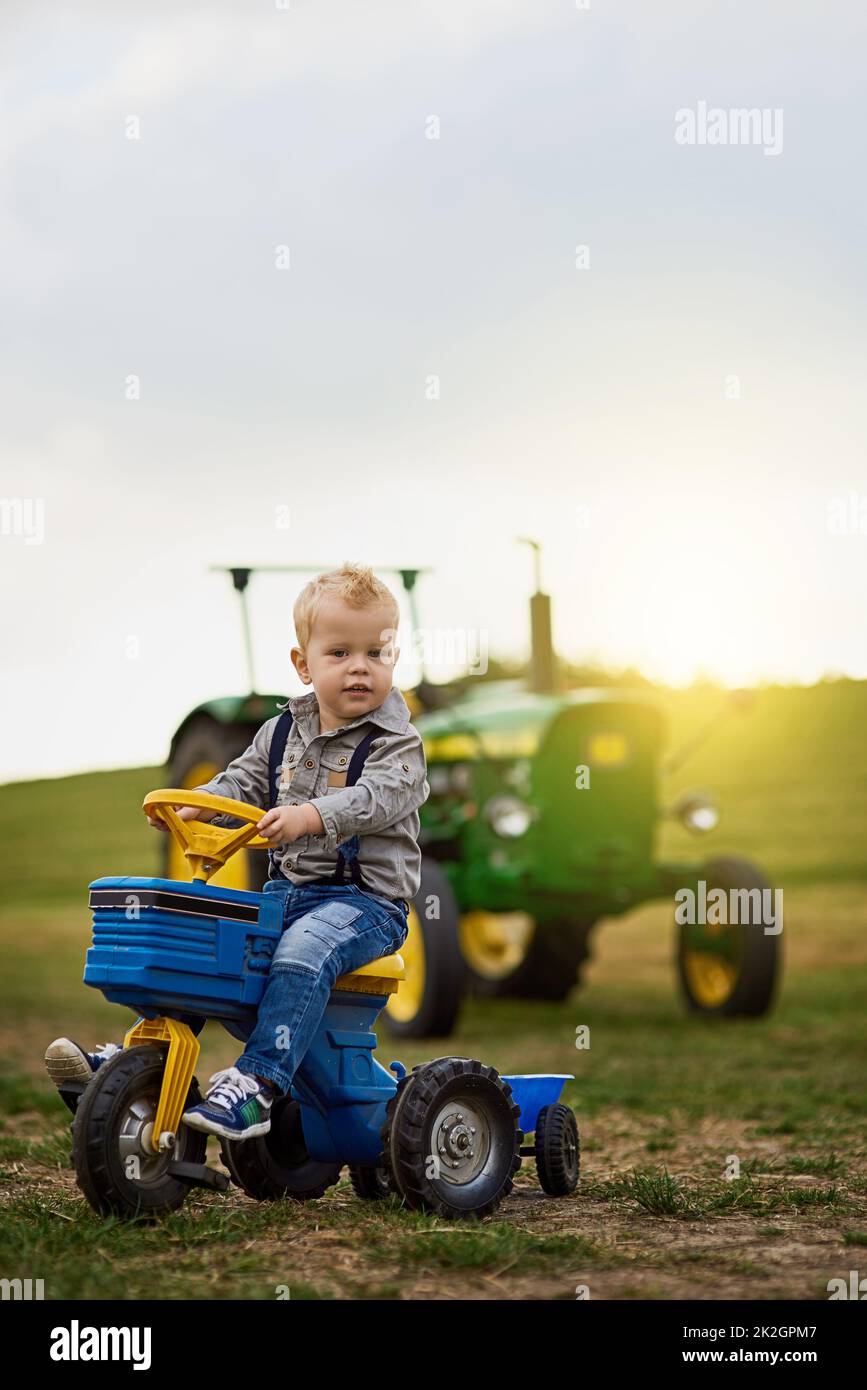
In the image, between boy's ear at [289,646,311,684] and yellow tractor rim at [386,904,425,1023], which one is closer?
boy's ear at [289,646,311,684]

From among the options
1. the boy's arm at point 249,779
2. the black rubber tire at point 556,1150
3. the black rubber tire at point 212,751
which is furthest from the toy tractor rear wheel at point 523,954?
the boy's arm at point 249,779

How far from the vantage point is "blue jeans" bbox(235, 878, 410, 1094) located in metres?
3.51

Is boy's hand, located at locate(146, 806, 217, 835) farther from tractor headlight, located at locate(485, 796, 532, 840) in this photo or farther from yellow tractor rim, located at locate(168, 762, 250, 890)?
tractor headlight, located at locate(485, 796, 532, 840)

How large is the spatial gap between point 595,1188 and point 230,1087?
4.44 ft

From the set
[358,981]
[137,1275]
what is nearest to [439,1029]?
[358,981]

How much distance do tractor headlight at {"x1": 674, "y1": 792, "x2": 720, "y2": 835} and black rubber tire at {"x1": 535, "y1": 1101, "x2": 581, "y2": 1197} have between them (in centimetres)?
693

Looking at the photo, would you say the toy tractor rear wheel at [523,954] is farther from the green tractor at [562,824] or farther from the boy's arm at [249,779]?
the boy's arm at [249,779]

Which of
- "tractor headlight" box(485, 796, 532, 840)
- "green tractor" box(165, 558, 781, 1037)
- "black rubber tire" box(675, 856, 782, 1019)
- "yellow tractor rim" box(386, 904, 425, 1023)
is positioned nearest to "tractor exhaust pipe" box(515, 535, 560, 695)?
"green tractor" box(165, 558, 781, 1037)

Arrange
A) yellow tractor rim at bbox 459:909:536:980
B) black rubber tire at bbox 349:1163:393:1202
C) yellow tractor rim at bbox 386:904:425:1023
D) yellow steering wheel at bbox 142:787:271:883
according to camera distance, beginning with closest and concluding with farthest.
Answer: yellow steering wheel at bbox 142:787:271:883, black rubber tire at bbox 349:1163:393:1202, yellow tractor rim at bbox 386:904:425:1023, yellow tractor rim at bbox 459:909:536:980

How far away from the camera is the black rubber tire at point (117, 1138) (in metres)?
3.40

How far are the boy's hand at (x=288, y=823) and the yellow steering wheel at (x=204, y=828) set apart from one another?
4.1 inches

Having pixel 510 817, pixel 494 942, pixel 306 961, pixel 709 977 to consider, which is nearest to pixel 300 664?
pixel 306 961

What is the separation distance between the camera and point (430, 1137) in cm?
371

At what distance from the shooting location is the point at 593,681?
2161cm
